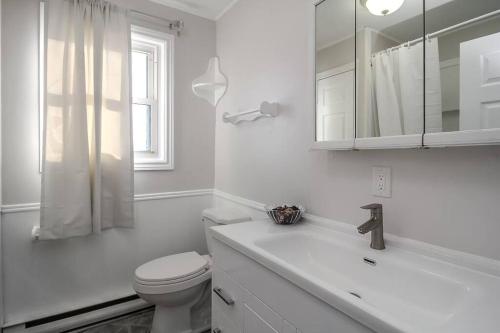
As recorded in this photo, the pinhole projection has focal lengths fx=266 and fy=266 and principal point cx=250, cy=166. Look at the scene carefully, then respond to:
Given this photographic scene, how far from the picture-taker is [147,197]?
2.11m

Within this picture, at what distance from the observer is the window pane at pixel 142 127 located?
2.17 metres

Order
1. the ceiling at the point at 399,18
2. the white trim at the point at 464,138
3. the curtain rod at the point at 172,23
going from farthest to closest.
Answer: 1. the curtain rod at the point at 172,23
2. the ceiling at the point at 399,18
3. the white trim at the point at 464,138

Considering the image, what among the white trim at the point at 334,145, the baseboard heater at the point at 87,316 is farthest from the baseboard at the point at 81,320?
the white trim at the point at 334,145

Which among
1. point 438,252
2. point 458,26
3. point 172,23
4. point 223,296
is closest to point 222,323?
Result: point 223,296

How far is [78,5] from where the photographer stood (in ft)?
5.74

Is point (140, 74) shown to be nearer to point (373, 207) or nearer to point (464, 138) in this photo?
point (373, 207)

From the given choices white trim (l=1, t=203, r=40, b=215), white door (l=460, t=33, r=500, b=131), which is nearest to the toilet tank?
white trim (l=1, t=203, r=40, b=215)

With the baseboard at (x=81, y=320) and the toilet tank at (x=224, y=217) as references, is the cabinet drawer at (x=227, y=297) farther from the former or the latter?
the baseboard at (x=81, y=320)

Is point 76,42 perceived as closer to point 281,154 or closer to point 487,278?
point 281,154

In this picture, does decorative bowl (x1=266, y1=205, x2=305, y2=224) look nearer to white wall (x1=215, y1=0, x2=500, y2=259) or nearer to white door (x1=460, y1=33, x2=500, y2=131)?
white wall (x1=215, y1=0, x2=500, y2=259)

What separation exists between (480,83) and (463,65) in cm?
8

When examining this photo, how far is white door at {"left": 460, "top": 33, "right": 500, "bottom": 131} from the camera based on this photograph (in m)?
0.75

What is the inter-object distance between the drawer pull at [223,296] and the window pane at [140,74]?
1.65 metres

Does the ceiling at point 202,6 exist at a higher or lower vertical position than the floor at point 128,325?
higher
